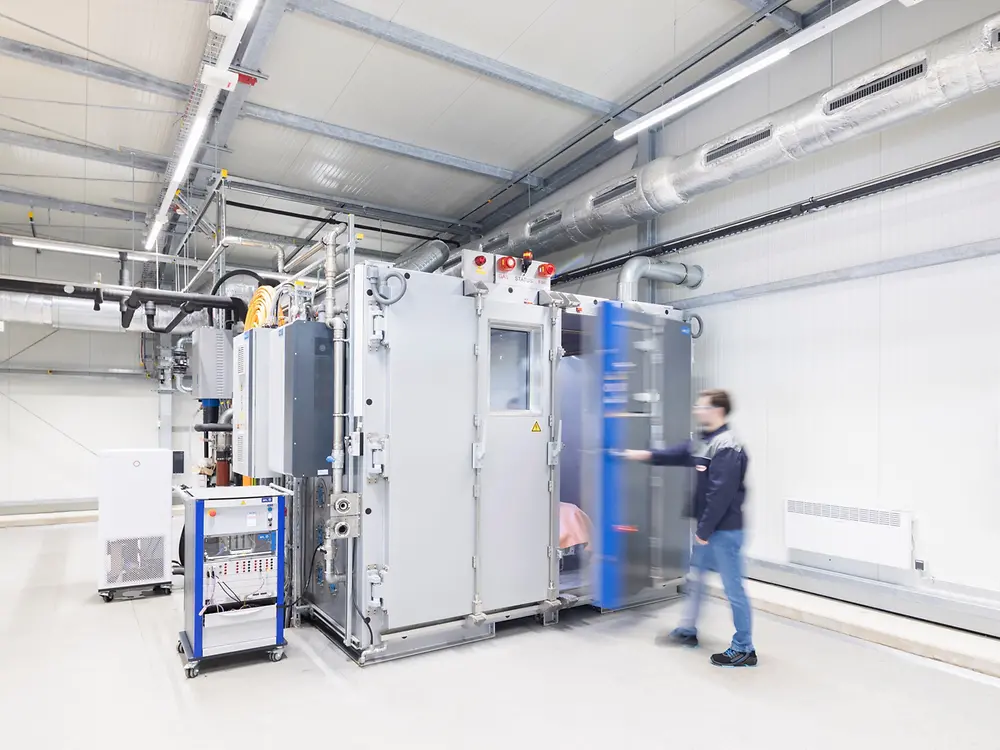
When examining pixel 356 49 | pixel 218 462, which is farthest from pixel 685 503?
pixel 356 49

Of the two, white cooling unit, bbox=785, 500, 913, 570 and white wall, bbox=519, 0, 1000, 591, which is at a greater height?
white wall, bbox=519, 0, 1000, 591

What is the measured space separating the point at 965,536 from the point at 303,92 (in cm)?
619

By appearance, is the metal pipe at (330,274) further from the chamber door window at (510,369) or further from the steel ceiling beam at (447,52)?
the steel ceiling beam at (447,52)

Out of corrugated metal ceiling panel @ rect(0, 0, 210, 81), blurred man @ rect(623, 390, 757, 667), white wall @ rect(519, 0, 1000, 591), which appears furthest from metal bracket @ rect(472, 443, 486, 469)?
corrugated metal ceiling panel @ rect(0, 0, 210, 81)

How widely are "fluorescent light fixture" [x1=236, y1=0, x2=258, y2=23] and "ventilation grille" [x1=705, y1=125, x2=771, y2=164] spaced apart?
3.31 metres

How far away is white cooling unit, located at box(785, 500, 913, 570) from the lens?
4051 millimetres

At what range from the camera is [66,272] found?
383 inches

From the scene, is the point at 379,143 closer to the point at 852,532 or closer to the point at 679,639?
the point at 679,639

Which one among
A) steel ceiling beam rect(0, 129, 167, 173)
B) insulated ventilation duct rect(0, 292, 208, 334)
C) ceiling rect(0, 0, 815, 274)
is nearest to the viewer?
ceiling rect(0, 0, 815, 274)

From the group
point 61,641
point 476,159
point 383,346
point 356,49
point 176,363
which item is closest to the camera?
point 383,346

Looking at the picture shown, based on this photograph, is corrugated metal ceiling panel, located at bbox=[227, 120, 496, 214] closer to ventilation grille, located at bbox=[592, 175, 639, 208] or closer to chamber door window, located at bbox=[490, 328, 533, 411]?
ventilation grille, located at bbox=[592, 175, 639, 208]

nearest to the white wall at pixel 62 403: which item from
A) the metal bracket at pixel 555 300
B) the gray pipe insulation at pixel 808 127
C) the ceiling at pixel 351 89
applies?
the ceiling at pixel 351 89

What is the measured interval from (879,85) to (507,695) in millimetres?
4179

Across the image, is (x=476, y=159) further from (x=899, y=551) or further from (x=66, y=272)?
(x=66, y=272)
